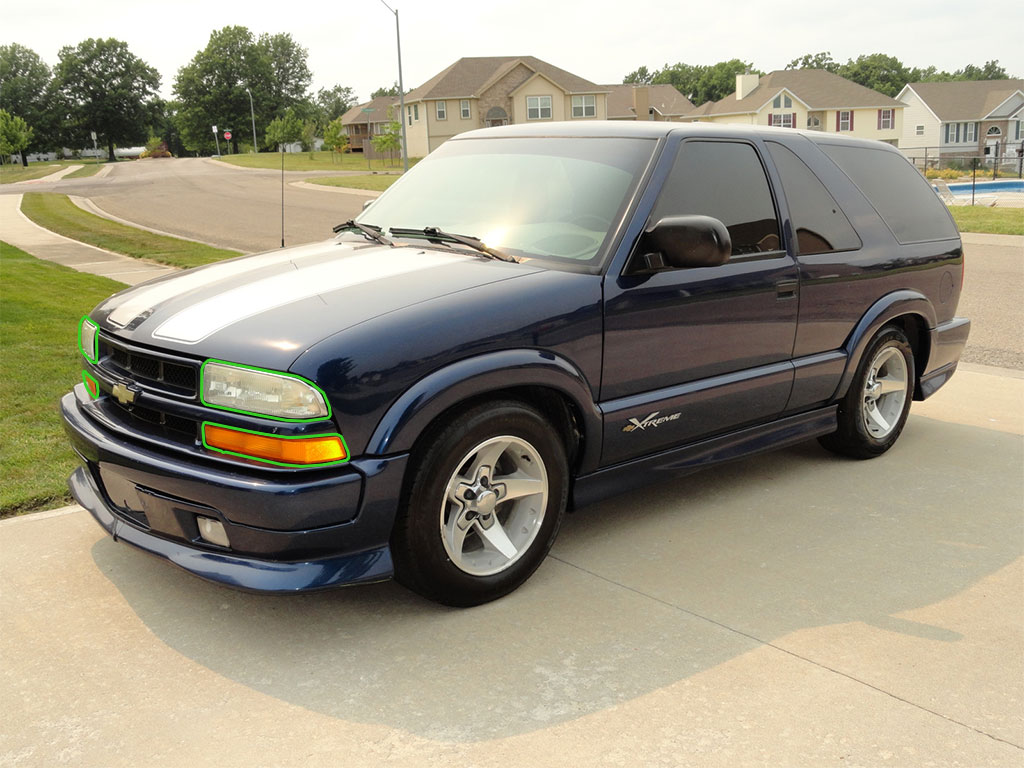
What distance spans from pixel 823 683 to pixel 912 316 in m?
3.04

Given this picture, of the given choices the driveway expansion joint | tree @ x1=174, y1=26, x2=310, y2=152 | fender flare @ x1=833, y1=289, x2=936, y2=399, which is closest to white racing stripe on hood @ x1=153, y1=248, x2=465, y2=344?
the driveway expansion joint

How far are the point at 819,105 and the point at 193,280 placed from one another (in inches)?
2959

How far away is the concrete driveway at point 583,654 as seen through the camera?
2.86m

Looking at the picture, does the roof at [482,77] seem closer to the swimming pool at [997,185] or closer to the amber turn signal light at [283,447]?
the swimming pool at [997,185]

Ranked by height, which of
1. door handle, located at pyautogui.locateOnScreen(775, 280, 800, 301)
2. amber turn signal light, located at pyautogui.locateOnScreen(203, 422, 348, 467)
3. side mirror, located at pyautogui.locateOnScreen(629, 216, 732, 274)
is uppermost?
side mirror, located at pyautogui.locateOnScreen(629, 216, 732, 274)

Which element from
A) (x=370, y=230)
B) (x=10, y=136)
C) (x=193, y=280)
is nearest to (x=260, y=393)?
(x=193, y=280)

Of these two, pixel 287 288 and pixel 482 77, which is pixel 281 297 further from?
pixel 482 77

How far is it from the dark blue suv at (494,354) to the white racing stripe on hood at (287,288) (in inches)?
0.7

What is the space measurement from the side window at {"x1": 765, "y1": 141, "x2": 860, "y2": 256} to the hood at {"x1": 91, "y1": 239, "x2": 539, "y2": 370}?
1625 millimetres

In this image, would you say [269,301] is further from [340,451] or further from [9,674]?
[9,674]

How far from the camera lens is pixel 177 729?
2.92m

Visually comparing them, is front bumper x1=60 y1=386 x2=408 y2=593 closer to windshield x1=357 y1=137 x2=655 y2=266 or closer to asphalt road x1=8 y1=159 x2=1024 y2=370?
windshield x1=357 y1=137 x2=655 y2=266

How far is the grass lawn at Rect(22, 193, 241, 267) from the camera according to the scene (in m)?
14.9

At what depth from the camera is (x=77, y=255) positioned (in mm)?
15195
